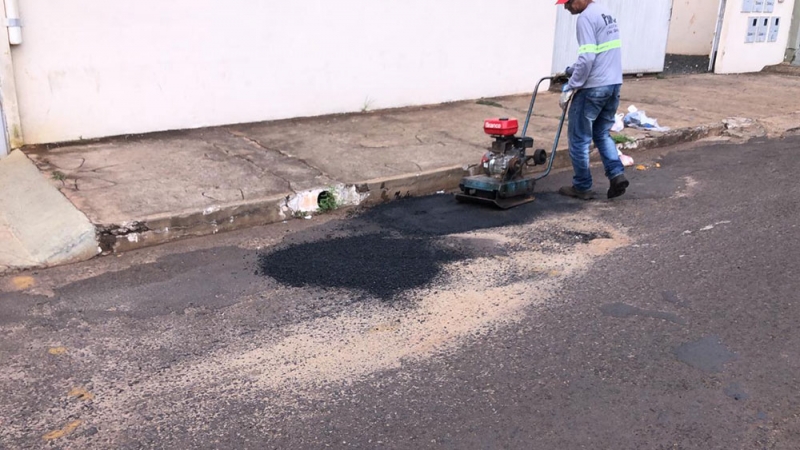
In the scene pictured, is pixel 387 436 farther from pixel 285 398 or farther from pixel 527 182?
pixel 527 182

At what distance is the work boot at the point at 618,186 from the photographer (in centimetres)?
619

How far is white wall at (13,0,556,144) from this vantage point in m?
6.89

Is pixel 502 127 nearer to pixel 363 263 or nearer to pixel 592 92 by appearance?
pixel 592 92

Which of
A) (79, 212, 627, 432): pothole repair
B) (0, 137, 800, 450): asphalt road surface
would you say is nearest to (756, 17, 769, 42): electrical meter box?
(0, 137, 800, 450): asphalt road surface

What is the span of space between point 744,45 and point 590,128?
1007 centimetres

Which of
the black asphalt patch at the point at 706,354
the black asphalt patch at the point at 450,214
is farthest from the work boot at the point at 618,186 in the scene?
the black asphalt patch at the point at 706,354

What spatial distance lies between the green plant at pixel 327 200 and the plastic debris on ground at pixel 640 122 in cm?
476

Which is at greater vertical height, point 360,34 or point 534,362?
point 360,34

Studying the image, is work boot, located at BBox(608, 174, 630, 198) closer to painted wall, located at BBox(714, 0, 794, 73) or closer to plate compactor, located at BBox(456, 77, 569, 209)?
plate compactor, located at BBox(456, 77, 569, 209)

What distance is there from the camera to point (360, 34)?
8836 millimetres

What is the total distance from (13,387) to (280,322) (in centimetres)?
138

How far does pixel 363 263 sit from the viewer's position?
4.81 metres

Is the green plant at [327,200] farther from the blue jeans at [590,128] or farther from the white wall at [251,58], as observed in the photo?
the white wall at [251,58]

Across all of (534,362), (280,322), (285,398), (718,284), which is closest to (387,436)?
(285,398)
